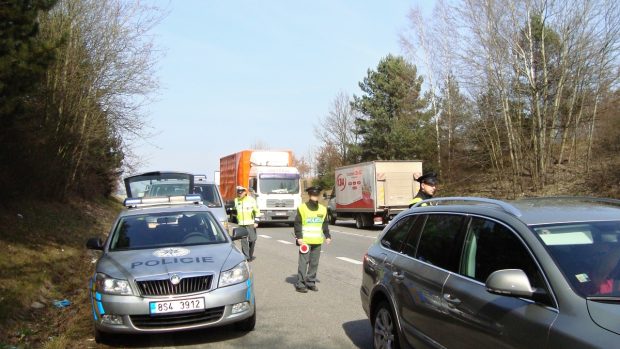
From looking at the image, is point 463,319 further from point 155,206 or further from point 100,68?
point 100,68

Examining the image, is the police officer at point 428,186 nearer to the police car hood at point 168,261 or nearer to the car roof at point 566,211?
the police car hood at point 168,261

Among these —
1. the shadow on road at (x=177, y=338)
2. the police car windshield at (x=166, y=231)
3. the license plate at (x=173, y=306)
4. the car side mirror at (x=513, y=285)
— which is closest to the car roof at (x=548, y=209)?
the car side mirror at (x=513, y=285)

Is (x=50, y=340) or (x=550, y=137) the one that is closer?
(x=50, y=340)

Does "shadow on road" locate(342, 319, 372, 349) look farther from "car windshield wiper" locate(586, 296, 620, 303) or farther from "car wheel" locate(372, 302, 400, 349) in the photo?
"car windshield wiper" locate(586, 296, 620, 303)

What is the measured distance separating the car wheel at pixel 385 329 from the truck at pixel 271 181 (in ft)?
66.7

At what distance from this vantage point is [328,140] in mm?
62656

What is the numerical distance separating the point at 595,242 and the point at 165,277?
416cm

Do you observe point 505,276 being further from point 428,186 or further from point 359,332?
point 428,186

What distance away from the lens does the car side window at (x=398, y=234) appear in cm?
527

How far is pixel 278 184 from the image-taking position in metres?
27.5

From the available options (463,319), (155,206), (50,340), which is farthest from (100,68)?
(463,319)

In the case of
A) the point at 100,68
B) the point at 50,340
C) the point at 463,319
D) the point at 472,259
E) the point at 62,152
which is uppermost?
the point at 100,68

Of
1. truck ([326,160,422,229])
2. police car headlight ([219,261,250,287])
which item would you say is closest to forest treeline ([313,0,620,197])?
truck ([326,160,422,229])

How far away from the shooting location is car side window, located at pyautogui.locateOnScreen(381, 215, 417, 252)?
527 cm
